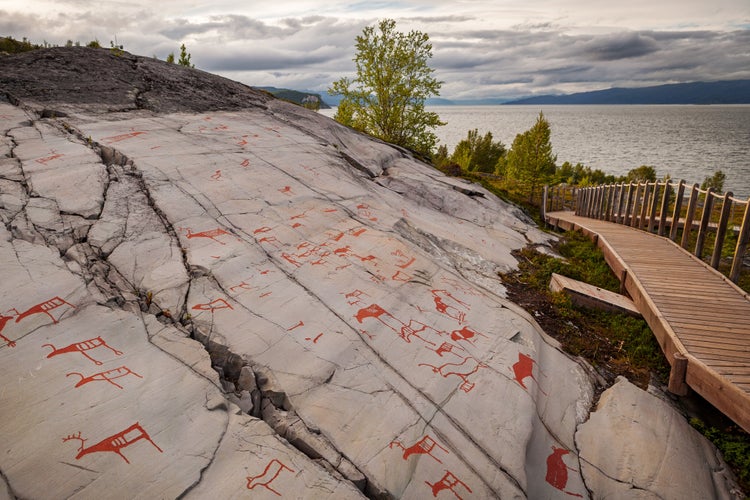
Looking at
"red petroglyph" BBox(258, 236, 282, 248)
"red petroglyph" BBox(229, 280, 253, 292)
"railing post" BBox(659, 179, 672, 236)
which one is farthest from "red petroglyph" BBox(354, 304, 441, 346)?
"railing post" BBox(659, 179, 672, 236)

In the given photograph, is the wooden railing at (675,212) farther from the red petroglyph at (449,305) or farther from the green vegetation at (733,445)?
the red petroglyph at (449,305)

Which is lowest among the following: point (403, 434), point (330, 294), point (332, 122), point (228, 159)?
point (403, 434)

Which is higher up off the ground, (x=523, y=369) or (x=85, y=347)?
(x=85, y=347)

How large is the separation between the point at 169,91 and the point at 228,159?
643cm

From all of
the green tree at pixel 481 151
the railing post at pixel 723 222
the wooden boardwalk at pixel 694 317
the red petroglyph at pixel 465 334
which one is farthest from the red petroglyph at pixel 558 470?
the green tree at pixel 481 151

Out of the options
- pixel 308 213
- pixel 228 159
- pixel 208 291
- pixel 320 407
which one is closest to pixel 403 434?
pixel 320 407

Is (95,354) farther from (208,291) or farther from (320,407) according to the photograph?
(320,407)

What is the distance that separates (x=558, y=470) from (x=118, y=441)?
5004 mm

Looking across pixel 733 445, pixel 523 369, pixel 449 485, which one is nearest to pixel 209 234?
pixel 449 485

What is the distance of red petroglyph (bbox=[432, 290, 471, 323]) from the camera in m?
7.12

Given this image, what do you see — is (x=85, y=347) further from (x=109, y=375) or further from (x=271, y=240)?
(x=271, y=240)

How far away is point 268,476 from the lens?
3811 mm

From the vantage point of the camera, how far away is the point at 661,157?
107562mm

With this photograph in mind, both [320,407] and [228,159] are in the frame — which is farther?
[228,159]
